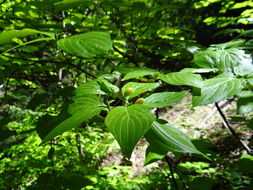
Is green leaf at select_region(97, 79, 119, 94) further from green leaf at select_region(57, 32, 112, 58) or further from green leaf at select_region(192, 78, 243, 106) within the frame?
green leaf at select_region(192, 78, 243, 106)

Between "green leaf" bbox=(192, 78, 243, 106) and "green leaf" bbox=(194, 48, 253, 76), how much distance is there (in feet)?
0.34

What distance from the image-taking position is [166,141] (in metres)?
0.47

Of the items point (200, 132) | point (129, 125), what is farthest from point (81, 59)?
point (200, 132)

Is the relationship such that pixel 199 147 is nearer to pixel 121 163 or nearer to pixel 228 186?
pixel 228 186

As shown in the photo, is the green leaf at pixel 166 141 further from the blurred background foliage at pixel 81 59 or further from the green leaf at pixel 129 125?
the blurred background foliage at pixel 81 59

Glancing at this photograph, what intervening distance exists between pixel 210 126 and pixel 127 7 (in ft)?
16.1

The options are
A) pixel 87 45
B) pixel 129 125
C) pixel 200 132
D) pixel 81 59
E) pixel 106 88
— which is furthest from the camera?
pixel 200 132

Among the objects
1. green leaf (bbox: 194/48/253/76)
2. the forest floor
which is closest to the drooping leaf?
green leaf (bbox: 194/48/253/76)

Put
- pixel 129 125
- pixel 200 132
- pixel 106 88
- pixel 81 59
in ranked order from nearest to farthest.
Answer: pixel 129 125, pixel 106 88, pixel 81 59, pixel 200 132

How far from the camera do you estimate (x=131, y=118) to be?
42cm

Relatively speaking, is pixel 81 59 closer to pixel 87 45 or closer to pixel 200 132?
pixel 87 45

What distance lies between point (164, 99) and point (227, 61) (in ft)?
1.15

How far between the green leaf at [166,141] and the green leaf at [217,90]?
0.14 metres

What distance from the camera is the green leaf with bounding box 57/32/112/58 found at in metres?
0.51
